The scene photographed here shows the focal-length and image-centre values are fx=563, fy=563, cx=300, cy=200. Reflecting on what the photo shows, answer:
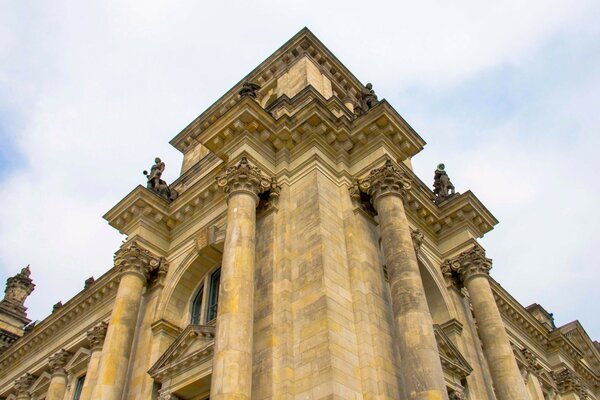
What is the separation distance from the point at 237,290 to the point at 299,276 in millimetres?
1865

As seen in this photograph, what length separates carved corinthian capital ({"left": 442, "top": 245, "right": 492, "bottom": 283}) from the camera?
1986 cm

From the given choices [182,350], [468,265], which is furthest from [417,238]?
[182,350]

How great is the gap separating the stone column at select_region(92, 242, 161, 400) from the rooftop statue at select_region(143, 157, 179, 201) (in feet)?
8.82

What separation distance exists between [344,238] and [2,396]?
77.6 ft

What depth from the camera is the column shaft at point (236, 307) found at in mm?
11867

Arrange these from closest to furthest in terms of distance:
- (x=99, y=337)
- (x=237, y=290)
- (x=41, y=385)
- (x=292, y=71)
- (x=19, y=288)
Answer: (x=237, y=290), (x=99, y=337), (x=292, y=71), (x=41, y=385), (x=19, y=288)

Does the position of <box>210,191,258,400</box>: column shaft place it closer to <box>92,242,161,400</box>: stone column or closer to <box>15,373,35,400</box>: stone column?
<box>92,242,161,400</box>: stone column

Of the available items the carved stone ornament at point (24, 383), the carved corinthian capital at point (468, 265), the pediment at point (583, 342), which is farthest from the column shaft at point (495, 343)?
the carved stone ornament at point (24, 383)

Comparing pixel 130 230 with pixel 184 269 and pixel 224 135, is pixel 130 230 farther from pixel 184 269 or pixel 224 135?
pixel 224 135

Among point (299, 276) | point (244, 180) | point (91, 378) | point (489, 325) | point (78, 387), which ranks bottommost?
point (299, 276)

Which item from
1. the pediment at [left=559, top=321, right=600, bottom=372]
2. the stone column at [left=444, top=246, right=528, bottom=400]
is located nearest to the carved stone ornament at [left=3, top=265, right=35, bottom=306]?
the stone column at [left=444, top=246, right=528, bottom=400]

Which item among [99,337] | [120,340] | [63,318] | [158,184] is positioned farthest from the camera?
[63,318]

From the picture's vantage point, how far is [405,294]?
539 inches

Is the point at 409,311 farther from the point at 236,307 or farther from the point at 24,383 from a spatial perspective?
the point at 24,383
